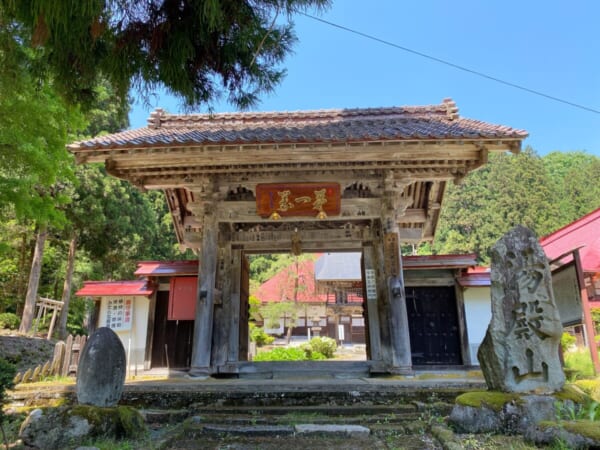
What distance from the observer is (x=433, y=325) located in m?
9.98

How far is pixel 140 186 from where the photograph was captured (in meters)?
8.13

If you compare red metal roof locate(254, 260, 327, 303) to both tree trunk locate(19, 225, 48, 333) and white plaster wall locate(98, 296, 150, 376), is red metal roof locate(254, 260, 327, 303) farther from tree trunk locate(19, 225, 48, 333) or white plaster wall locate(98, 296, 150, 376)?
white plaster wall locate(98, 296, 150, 376)

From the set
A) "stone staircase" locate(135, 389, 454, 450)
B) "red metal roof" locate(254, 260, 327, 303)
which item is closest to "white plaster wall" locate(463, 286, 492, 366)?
"stone staircase" locate(135, 389, 454, 450)

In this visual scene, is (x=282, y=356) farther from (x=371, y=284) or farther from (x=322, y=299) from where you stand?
(x=322, y=299)

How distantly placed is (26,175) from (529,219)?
34.6 m

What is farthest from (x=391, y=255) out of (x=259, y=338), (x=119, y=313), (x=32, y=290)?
(x=32, y=290)

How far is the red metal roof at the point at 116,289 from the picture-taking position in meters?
10.1

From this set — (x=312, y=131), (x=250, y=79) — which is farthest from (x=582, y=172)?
(x=250, y=79)

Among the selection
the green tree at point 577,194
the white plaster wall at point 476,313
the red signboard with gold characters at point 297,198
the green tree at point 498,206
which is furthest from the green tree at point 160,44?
the green tree at point 577,194

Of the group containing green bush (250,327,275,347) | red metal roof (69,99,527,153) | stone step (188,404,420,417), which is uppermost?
red metal roof (69,99,527,153)

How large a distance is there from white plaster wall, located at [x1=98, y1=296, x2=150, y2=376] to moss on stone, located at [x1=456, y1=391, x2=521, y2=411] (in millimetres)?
8100

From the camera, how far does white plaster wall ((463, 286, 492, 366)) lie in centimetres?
970

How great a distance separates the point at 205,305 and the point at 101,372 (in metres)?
2.81

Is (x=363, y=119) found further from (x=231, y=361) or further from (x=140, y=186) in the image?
(x=231, y=361)
